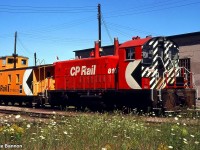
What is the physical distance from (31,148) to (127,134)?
2.32 metres

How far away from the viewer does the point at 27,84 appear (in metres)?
23.5

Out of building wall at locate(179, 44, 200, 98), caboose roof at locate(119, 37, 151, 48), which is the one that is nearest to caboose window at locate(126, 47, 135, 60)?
caboose roof at locate(119, 37, 151, 48)

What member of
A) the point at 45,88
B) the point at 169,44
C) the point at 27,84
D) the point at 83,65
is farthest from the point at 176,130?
the point at 27,84

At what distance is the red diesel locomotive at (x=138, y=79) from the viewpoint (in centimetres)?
1462

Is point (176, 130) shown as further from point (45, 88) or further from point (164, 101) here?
point (45, 88)

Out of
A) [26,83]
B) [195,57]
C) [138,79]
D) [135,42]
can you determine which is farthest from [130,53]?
[26,83]

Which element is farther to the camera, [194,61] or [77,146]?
[194,61]

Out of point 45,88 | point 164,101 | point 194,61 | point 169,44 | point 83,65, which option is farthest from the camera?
point 194,61

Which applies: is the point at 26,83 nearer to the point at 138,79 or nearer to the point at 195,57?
the point at 138,79

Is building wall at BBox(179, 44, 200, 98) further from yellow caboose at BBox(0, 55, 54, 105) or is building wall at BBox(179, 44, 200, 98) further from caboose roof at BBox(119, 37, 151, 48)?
yellow caboose at BBox(0, 55, 54, 105)

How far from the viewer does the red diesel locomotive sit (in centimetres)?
1462

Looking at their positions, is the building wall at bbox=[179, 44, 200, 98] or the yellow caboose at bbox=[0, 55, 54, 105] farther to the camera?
the building wall at bbox=[179, 44, 200, 98]

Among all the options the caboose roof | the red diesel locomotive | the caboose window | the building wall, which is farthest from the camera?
the building wall

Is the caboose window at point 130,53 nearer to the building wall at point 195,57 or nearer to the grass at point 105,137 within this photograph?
the grass at point 105,137
